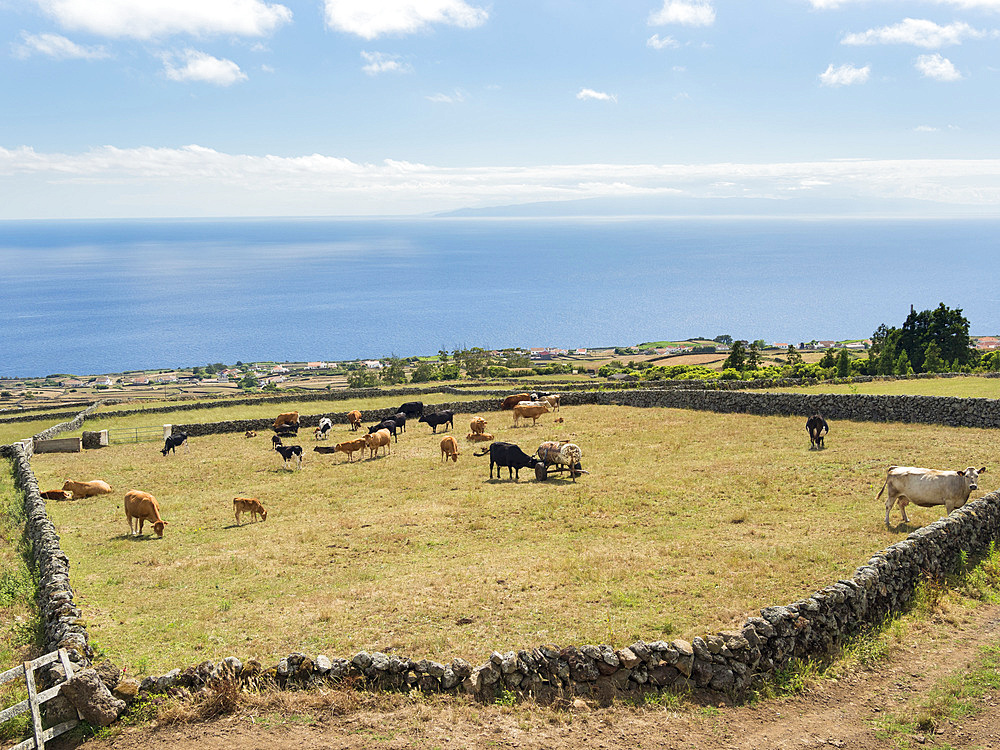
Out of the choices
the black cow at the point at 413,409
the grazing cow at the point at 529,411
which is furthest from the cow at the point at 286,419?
the grazing cow at the point at 529,411

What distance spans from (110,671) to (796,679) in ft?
31.7

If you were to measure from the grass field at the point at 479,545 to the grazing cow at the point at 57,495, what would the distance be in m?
0.60

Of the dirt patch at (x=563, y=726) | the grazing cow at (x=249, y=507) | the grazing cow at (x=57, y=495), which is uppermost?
the grazing cow at (x=249, y=507)

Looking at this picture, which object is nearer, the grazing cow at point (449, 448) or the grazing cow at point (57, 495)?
the grazing cow at point (57, 495)

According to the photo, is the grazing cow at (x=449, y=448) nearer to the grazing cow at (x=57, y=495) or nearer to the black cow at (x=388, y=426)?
the black cow at (x=388, y=426)

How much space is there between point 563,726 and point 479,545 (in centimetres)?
797

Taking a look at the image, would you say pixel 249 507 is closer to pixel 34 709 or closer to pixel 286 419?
pixel 34 709

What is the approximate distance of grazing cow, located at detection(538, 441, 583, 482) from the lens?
24.6 metres

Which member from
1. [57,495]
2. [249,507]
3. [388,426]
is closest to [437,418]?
[388,426]

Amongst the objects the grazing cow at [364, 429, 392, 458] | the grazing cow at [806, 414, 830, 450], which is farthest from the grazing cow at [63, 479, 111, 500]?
the grazing cow at [806, 414, 830, 450]

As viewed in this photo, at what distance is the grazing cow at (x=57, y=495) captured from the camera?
25.9 metres

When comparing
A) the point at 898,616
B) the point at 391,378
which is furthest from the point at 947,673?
the point at 391,378

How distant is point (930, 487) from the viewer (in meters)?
16.2

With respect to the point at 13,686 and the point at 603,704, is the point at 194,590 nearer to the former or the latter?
the point at 13,686
